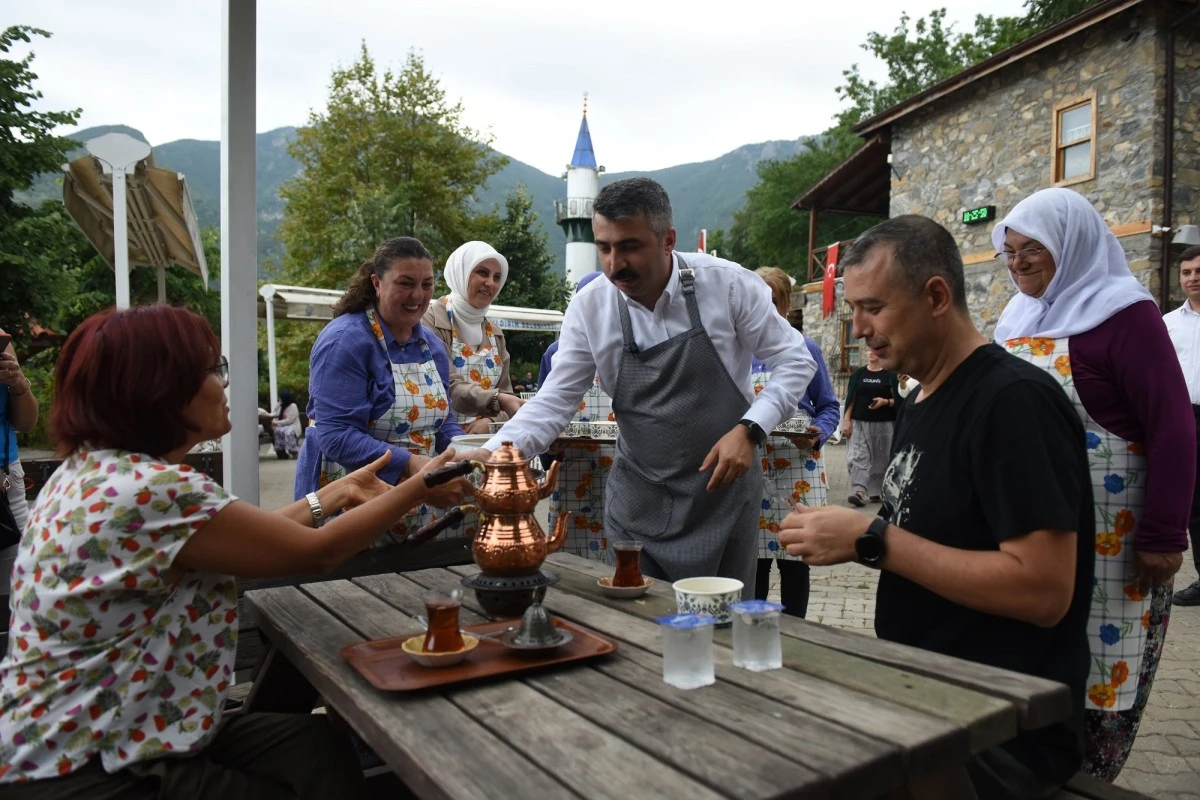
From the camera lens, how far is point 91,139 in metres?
5.66

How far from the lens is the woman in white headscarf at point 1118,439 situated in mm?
2170

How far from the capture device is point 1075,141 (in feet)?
43.2

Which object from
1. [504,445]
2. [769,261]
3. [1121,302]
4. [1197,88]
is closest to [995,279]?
[1197,88]

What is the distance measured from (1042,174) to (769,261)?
2578 centimetres

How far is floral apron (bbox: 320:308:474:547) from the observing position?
3.21m

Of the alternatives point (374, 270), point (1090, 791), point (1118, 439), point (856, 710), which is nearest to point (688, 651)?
point (856, 710)

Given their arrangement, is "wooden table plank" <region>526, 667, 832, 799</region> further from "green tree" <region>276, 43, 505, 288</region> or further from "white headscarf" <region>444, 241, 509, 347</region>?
"green tree" <region>276, 43, 505, 288</region>

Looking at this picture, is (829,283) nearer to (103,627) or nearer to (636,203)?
(636,203)

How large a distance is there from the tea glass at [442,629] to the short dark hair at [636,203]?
1490 millimetres

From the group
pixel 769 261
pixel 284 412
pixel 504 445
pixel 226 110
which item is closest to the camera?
pixel 504 445

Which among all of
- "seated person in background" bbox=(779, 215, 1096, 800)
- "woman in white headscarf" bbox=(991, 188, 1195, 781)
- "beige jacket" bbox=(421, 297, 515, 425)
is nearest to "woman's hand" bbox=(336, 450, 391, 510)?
"seated person in background" bbox=(779, 215, 1096, 800)

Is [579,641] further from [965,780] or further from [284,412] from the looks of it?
[284,412]

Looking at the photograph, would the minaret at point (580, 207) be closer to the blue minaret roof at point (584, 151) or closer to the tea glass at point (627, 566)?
the blue minaret roof at point (584, 151)

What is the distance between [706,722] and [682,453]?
1.56m
